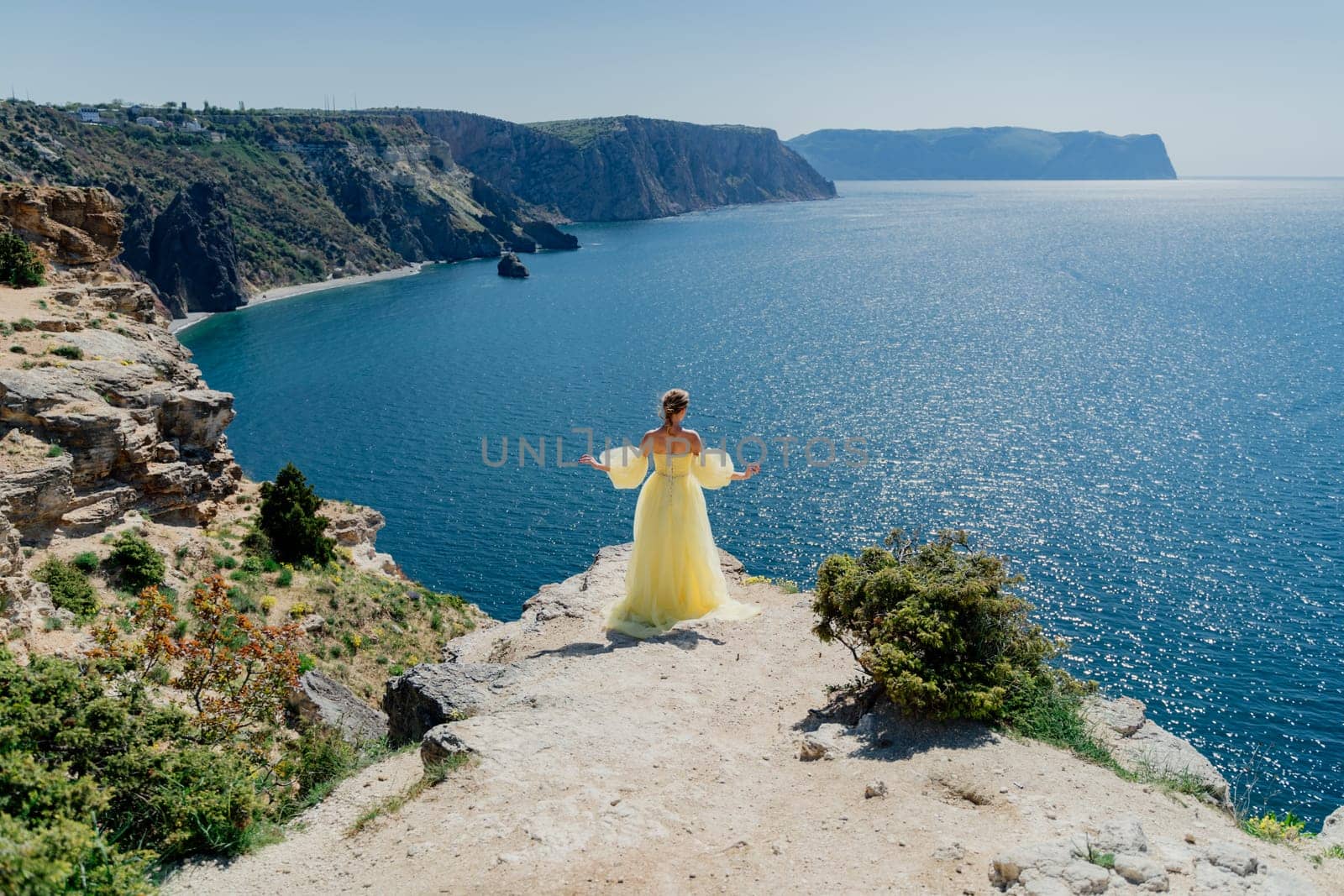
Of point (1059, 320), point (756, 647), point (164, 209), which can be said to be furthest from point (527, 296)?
point (756, 647)

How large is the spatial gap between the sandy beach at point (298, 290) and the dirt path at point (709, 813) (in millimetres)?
94146

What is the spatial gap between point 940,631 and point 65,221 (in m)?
29.4

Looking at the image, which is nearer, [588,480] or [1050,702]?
[1050,702]

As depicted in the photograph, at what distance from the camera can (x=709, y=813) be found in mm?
8062

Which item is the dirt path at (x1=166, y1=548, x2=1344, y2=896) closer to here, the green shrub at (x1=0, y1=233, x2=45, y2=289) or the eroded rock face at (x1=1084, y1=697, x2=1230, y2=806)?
the eroded rock face at (x1=1084, y1=697, x2=1230, y2=806)

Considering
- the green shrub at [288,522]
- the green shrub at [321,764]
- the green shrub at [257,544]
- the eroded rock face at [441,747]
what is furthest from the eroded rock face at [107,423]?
the eroded rock face at [441,747]

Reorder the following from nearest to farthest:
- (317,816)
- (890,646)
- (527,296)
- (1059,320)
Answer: (317,816)
(890,646)
(1059,320)
(527,296)

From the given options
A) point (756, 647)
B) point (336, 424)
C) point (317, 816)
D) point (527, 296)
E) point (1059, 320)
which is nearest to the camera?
point (317, 816)

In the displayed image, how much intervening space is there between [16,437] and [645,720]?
55.6 ft

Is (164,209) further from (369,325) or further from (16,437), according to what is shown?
(16,437)

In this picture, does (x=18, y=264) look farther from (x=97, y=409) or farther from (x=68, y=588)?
(x=68, y=588)

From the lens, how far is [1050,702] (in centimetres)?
981

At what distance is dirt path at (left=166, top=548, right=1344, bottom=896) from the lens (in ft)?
22.8

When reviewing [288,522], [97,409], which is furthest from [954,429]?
[97,409]
